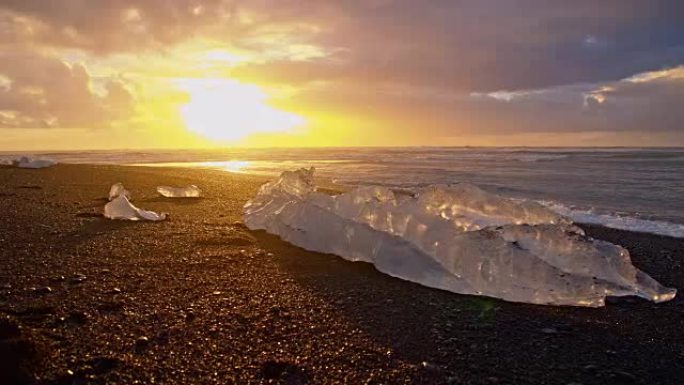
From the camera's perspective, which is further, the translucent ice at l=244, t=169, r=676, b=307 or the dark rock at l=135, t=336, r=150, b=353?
the translucent ice at l=244, t=169, r=676, b=307

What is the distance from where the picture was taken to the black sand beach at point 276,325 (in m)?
2.65

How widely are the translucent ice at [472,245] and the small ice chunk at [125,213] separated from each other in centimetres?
208

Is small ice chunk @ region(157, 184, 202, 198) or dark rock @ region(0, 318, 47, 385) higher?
small ice chunk @ region(157, 184, 202, 198)

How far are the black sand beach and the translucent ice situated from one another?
0.15m

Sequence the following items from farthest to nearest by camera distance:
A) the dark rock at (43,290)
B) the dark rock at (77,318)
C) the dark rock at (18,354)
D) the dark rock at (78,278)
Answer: the dark rock at (78,278)
the dark rock at (43,290)
the dark rock at (77,318)
the dark rock at (18,354)

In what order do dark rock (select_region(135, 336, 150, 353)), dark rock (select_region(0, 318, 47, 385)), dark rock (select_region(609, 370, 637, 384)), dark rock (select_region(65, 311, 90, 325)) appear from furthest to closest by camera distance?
dark rock (select_region(65, 311, 90, 325)), dark rock (select_region(135, 336, 150, 353)), dark rock (select_region(609, 370, 637, 384)), dark rock (select_region(0, 318, 47, 385))

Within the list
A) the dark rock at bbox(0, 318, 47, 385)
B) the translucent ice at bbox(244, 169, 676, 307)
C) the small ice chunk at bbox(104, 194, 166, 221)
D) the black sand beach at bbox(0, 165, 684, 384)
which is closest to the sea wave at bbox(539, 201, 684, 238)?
the black sand beach at bbox(0, 165, 684, 384)

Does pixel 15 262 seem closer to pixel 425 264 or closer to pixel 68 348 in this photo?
pixel 68 348

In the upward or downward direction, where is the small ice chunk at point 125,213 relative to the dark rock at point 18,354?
upward

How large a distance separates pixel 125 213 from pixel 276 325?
4296 mm

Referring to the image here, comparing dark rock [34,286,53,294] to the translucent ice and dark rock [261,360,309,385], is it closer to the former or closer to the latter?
dark rock [261,360,309,385]

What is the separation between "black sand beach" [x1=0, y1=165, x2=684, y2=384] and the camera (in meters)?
2.65

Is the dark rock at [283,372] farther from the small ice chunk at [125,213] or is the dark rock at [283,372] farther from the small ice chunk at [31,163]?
the small ice chunk at [31,163]

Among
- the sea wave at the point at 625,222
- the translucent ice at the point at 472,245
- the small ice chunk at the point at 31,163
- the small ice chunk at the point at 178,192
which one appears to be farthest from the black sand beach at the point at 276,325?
the small ice chunk at the point at 31,163
